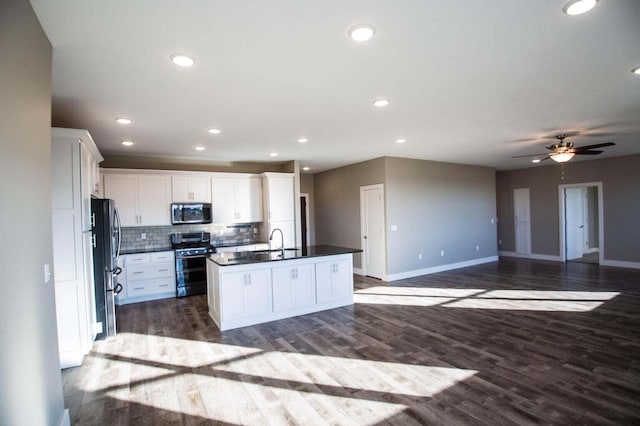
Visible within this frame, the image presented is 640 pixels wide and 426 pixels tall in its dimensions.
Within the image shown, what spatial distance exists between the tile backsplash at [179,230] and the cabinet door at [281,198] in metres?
0.64

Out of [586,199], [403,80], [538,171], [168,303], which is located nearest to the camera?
[403,80]

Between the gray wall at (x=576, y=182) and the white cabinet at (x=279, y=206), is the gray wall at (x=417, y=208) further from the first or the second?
the white cabinet at (x=279, y=206)

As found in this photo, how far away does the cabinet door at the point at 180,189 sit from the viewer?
6.36 metres

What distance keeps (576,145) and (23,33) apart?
7.91 m

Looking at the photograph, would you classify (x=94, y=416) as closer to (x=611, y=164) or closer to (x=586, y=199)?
(x=611, y=164)

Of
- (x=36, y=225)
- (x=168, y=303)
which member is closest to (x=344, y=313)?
(x=168, y=303)

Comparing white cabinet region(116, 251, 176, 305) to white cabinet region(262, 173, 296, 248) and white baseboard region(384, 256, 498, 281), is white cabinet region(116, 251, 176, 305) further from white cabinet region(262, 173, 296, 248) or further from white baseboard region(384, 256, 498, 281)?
white baseboard region(384, 256, 498, 281)

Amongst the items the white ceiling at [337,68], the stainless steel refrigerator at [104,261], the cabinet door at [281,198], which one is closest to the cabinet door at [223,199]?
the cabinet door at [281,198]

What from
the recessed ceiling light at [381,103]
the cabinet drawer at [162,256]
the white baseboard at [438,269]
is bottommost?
the white baseboard at [438,269]

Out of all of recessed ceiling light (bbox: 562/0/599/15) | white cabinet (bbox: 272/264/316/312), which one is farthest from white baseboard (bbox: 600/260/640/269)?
recessed ceiling light (bbox: 562/0/599/15)

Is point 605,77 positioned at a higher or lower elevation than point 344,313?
higher

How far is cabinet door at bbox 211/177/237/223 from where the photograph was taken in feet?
22.1

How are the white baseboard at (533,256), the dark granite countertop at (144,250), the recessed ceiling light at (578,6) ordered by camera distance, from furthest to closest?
the white baseboard at (533,256) → the dark granite countertop at (144,250) → the recessed ceiling light at (578,6)

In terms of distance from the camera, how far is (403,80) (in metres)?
2.93
